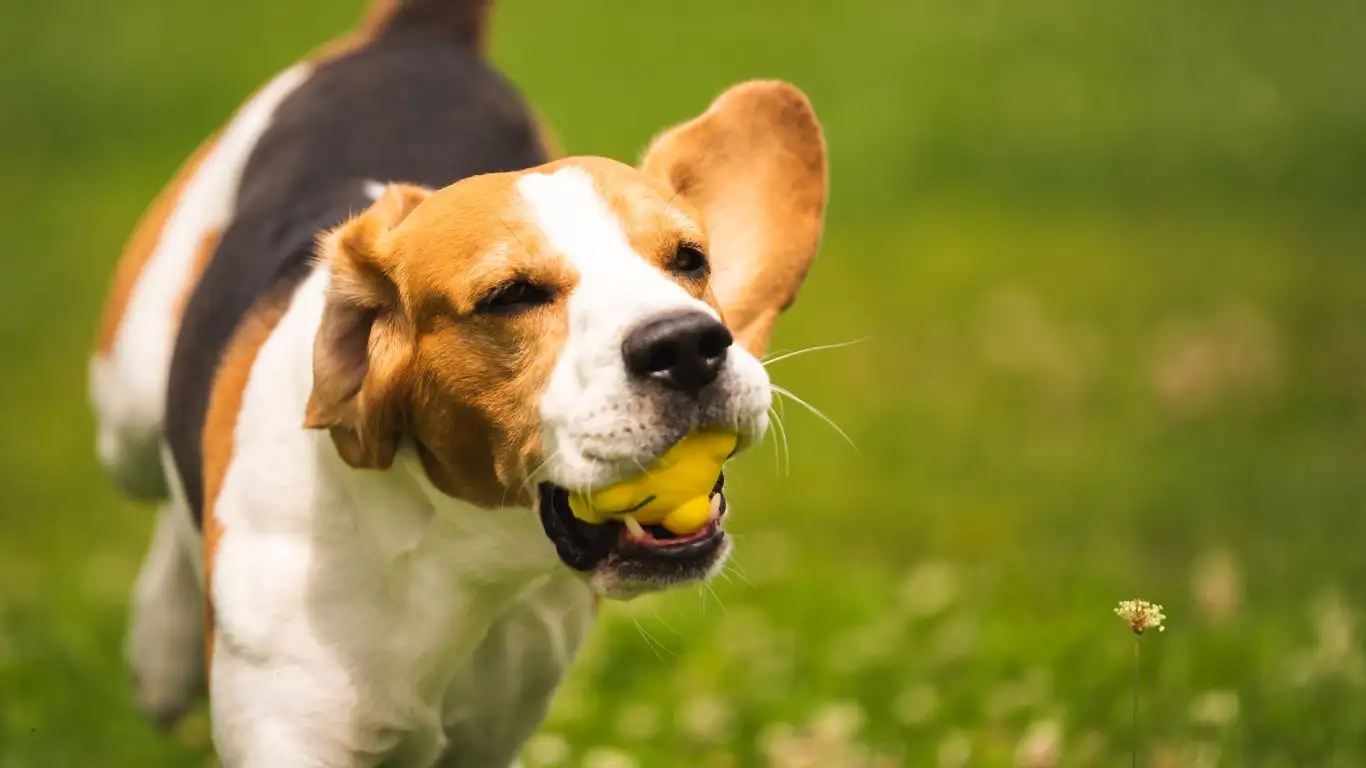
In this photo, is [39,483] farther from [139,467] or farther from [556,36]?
[556,36]

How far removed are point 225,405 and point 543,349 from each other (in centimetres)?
108

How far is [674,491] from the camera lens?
3.53 meters

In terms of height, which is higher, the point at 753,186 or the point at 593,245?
the point at 593,245

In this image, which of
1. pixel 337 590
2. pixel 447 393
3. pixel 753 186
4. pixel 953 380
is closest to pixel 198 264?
pixel 337 590

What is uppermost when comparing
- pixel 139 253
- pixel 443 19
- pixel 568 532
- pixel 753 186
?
pixel 753 186

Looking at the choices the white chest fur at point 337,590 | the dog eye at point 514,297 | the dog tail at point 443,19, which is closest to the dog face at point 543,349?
the dog eye at point 514,297

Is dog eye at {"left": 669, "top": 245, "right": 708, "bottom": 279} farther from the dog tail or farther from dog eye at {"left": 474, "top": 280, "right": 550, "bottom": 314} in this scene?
the dog tail

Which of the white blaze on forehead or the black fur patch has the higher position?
the white blaze on forehead

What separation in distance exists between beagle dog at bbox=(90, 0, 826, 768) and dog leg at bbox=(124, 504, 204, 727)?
521 mm

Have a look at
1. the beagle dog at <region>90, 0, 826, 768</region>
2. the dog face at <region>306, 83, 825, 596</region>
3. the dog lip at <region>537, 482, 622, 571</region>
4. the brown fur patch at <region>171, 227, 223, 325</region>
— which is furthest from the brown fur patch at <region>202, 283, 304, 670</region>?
the dog lip at <region>537, 482, 622, 571</region>

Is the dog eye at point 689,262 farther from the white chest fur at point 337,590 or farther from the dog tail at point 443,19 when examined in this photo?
the dog tail at point 443,19

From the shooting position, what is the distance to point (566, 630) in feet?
14.3

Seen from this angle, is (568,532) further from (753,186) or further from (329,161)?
(329,161)

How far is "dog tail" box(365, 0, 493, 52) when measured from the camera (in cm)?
555
